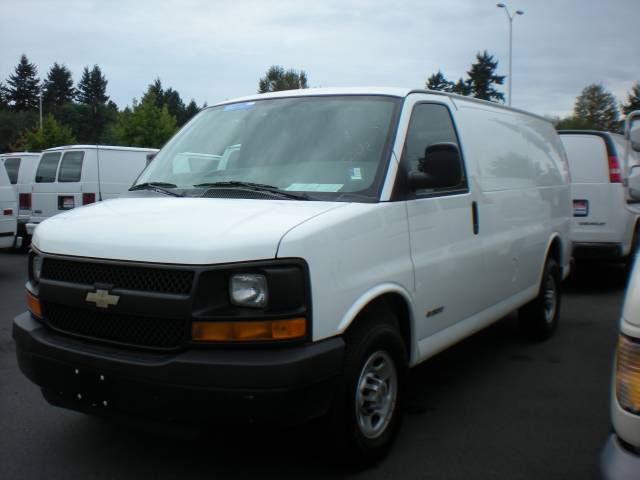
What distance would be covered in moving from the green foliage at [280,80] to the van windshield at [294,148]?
65.2m

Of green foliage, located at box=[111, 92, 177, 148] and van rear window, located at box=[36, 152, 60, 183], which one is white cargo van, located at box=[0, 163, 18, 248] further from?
green foliage, located at box=[111, 92, 177, 148]

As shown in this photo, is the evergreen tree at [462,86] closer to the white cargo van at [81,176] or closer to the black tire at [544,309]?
the white cargo van at [81,176]

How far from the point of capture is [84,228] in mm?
3482

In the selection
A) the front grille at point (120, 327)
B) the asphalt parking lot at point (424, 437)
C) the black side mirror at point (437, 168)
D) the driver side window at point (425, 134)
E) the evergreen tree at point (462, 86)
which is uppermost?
the evergreen tree at point (462, 86)

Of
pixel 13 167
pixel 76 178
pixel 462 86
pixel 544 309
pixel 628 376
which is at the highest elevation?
pixel 462 86

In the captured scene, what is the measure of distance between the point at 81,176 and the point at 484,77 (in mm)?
77535

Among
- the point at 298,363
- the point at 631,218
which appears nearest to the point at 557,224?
the point at 631,218

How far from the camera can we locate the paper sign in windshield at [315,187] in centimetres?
380

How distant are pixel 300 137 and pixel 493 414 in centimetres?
222

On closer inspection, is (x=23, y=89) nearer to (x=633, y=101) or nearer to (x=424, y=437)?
(x=633, y=101)

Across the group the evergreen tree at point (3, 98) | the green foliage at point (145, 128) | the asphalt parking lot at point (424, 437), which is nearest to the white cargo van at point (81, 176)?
the asphalt parking lot at point (424, 437)

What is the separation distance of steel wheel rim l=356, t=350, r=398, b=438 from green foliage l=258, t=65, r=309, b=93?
66.5 m

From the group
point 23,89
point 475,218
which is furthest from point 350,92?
point 23,89

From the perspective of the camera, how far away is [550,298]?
6.63 m
